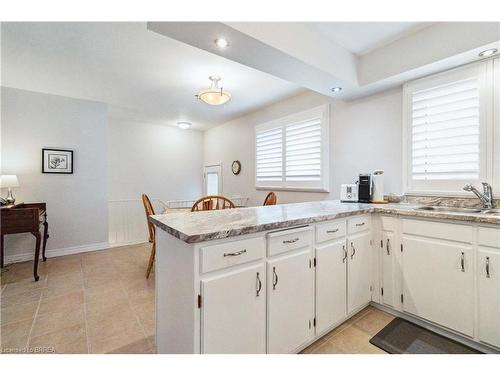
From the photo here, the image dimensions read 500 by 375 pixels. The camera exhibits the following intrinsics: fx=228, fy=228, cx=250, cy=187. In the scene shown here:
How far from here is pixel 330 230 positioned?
1743 mm

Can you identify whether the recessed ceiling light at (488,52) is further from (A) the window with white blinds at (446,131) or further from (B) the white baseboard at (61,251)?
(B) the white baseboard at (61,251)

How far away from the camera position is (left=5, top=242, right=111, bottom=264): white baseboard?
3388 millimetres

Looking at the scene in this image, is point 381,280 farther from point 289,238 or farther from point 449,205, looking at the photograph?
point 289,238

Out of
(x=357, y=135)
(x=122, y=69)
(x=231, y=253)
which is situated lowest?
(x=231, y=253)

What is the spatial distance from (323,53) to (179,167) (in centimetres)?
449

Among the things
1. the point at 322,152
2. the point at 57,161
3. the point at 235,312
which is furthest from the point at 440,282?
the point at 57,161

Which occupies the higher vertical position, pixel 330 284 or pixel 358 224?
pixel 358 224

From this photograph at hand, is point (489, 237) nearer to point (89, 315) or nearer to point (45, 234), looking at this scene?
point (89, 315)

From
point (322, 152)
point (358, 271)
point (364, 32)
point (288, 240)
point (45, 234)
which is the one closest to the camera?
point (288, 240)

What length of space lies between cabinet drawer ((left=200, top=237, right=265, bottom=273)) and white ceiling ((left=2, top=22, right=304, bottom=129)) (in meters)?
2.07

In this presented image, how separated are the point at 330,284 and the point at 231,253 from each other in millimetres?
990

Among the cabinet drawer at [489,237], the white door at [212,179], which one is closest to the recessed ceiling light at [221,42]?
the cabinet drawer at [489,237]

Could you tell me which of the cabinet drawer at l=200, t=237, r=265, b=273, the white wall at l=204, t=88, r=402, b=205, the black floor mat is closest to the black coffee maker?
the white wall at l=204, t=88, r=402, b=205
